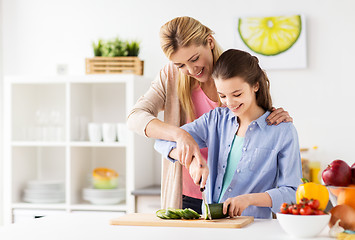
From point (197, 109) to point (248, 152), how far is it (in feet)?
1.43

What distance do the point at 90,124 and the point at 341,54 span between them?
181 centimetres

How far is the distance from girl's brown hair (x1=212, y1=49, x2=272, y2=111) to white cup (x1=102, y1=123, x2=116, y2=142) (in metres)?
1.81

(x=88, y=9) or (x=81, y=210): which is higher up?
(x=88, y=9)

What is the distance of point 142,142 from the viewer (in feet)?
11.9

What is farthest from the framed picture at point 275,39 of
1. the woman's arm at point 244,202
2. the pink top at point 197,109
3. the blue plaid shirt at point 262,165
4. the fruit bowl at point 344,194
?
the fruit bowl at point 344,194

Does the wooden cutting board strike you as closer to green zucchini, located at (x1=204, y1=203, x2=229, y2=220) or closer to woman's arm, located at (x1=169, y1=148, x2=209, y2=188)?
green zucchini, located at (x1=204, y1=203, x2=229, y2=220)

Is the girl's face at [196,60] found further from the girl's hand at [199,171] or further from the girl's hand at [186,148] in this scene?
the girl's hand at [199,171]

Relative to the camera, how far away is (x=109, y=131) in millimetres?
3609

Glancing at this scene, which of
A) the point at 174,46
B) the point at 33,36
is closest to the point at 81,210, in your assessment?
the point at 33,36

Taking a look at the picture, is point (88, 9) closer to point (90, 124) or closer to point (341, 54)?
point (90, 124)

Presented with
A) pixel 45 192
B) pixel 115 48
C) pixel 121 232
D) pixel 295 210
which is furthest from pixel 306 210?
pixel 45 192

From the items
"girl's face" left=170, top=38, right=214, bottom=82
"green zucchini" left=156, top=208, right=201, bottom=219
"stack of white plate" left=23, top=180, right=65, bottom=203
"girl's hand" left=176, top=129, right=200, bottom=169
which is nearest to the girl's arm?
"green zucchini" left=156, top=208, right=201, bottom=219

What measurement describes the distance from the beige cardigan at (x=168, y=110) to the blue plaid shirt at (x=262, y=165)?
0.83 feet

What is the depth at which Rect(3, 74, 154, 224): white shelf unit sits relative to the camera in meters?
3.55
